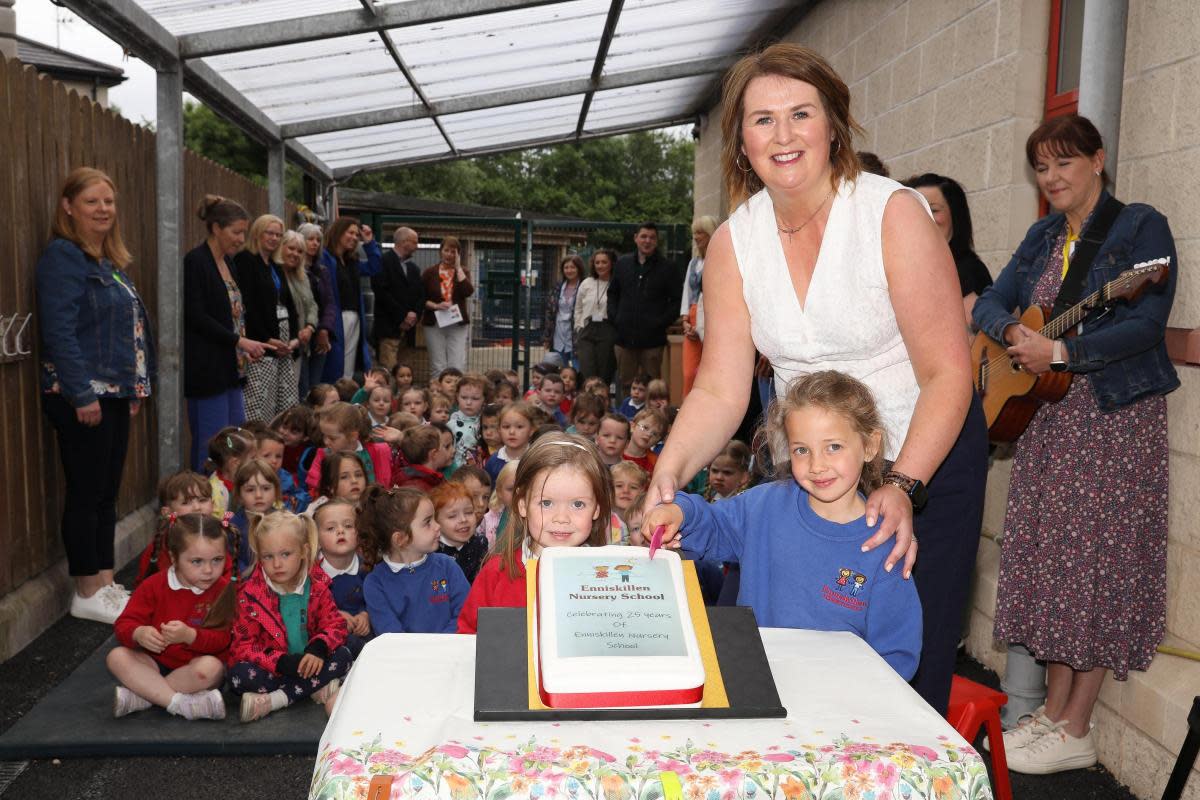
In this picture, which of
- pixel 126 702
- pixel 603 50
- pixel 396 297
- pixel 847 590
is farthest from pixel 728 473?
pixel 396 297

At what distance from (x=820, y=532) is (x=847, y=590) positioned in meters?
0.14

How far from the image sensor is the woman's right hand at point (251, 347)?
7043 mm

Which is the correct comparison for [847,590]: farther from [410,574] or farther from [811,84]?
[410,574]

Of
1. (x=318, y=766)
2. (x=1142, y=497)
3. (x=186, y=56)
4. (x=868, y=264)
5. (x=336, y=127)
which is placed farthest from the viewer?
(x=336, y=127)

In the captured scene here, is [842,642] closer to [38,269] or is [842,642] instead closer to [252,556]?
[252,556]

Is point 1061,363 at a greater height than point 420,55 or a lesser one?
lesser

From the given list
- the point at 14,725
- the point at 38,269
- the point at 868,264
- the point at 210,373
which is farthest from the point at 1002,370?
the point at 210,373

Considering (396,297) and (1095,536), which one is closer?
(1095,536)

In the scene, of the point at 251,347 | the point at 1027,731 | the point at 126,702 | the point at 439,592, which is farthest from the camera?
the point at 251,347

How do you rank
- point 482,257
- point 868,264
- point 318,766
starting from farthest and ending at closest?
point 482,257 → point 868,264 → point 318,766

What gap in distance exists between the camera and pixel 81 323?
501cm

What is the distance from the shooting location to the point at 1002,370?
3838mm

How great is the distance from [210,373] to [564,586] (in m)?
5.61

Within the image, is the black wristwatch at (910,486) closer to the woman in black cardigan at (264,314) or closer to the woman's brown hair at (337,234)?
the woman in black cardigan at (264,314)
